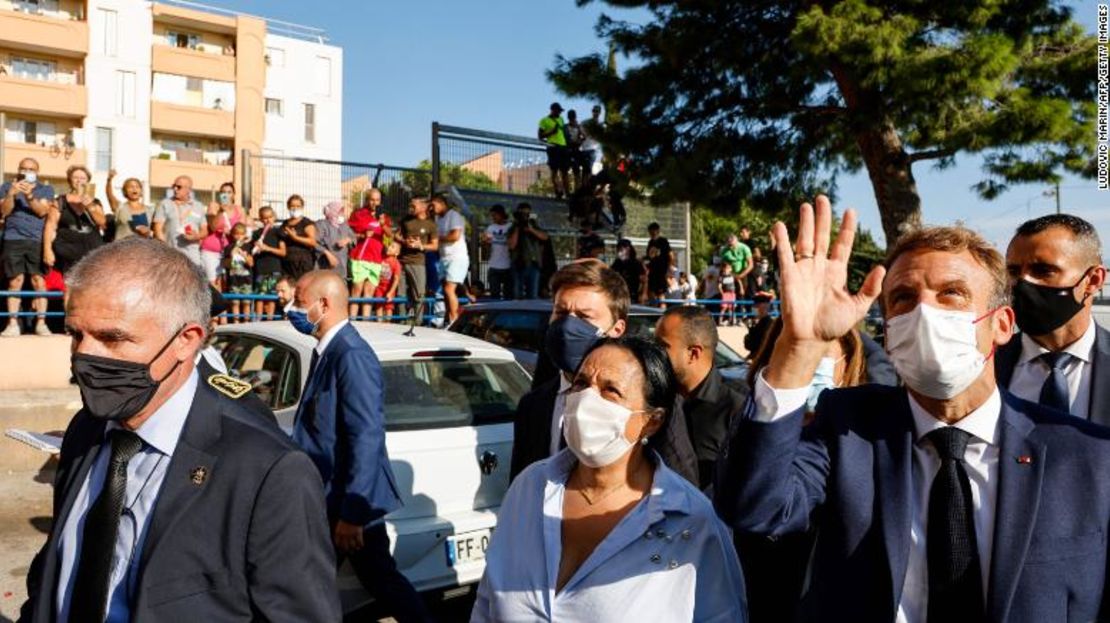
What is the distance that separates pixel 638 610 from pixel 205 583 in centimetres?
110

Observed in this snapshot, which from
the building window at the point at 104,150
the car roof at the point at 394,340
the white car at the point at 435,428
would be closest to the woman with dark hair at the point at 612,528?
the white car at the point at 435,428

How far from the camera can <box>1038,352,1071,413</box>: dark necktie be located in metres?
3.08

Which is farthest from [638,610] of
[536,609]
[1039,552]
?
[1039,552]

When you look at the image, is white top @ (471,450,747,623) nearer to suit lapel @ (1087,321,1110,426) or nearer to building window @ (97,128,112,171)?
suit lapel @ (1087,321,1110,426)

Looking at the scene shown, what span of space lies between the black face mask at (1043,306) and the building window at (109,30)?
5447 centimetres

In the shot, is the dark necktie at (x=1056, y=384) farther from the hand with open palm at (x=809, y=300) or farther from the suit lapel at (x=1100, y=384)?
the hand with open palm at (x=809, y=300)

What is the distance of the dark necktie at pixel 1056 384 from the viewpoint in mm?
3084

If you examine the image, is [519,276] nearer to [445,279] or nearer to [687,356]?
[445,279]

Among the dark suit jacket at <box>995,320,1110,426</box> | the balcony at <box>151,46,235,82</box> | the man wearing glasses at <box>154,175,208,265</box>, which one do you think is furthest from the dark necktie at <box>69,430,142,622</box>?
the balcony at <box>151,46,235,82</box>

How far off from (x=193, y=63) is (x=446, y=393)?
5279 cm

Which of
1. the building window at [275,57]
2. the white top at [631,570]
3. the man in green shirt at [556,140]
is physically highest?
the building window at [275,57]

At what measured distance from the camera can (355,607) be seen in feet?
14.9

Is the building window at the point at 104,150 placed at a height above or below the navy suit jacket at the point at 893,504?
above

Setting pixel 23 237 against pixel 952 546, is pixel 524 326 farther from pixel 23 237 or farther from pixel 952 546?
pixel 952 546
